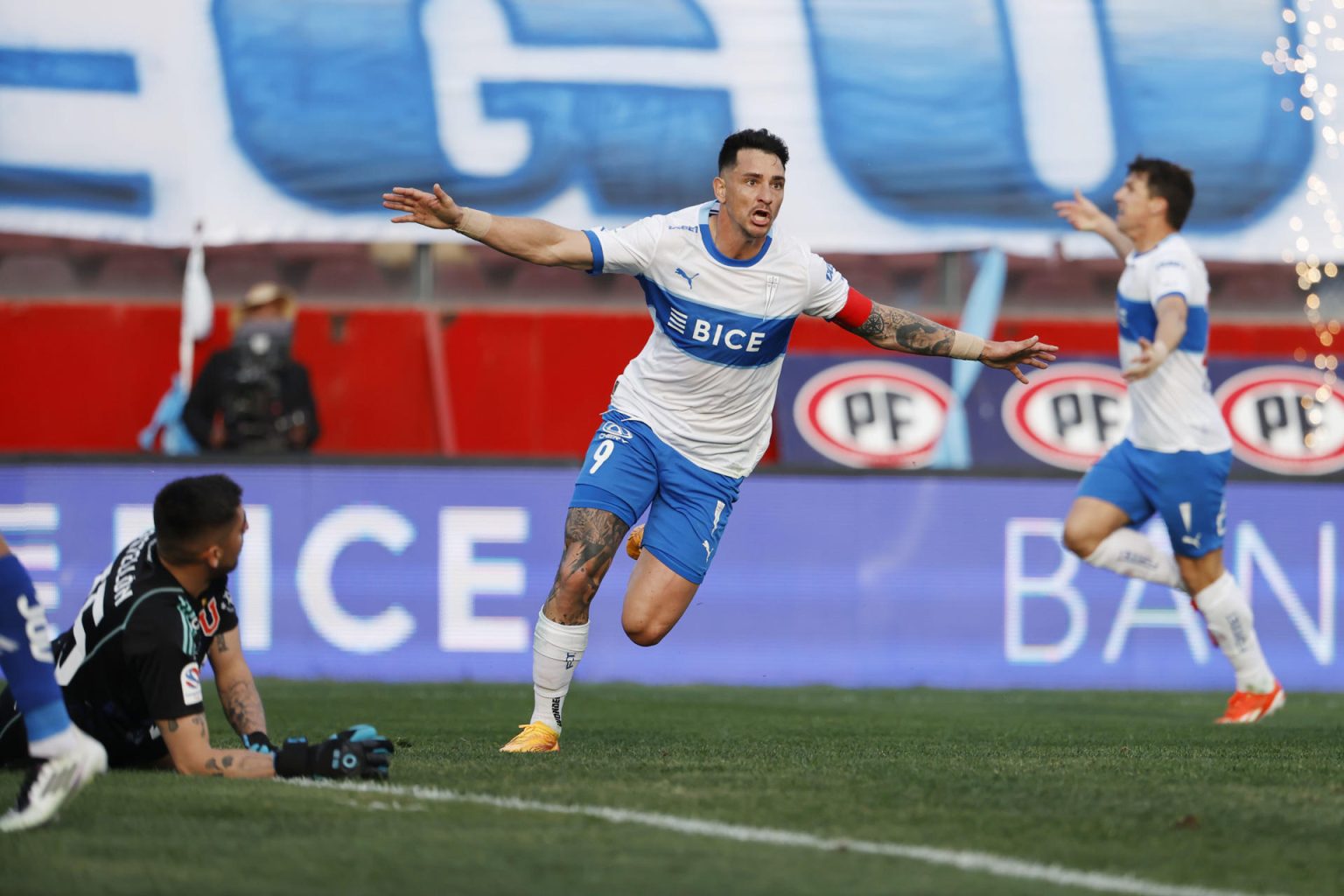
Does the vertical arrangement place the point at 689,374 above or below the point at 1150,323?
below

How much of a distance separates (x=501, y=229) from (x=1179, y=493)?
3598 millimetres

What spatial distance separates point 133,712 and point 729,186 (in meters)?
2.67

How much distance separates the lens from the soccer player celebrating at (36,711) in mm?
4559

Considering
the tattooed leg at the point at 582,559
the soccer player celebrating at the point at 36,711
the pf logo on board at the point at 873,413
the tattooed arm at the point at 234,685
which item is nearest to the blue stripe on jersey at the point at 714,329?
the tattooed leg at the point at 582,559

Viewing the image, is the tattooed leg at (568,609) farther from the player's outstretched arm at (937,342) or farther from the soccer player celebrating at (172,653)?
the soccer player celebrating at (172,653)

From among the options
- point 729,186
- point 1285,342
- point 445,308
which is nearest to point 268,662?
point 445,308

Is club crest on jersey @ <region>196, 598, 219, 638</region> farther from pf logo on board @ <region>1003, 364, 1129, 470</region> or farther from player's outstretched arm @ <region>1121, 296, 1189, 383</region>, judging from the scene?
pf logo on board @ <region>1003, 364, 1129, 470</region>

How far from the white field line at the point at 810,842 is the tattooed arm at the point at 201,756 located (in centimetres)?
12

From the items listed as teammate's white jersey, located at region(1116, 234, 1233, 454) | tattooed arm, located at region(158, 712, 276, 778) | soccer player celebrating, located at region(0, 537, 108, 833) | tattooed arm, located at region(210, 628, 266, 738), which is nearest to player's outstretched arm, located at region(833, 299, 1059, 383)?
teammate's white jersey, located at region(1116, 234, 1233, 454)

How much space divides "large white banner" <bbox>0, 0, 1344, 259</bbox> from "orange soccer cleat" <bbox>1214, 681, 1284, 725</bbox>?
6043 millimetres

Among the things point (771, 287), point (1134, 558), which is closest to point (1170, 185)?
point (1134, 558)

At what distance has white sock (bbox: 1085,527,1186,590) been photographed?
856 centimetres

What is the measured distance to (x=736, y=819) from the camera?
480cm

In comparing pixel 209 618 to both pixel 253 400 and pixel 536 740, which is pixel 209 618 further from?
pixel 253 400
